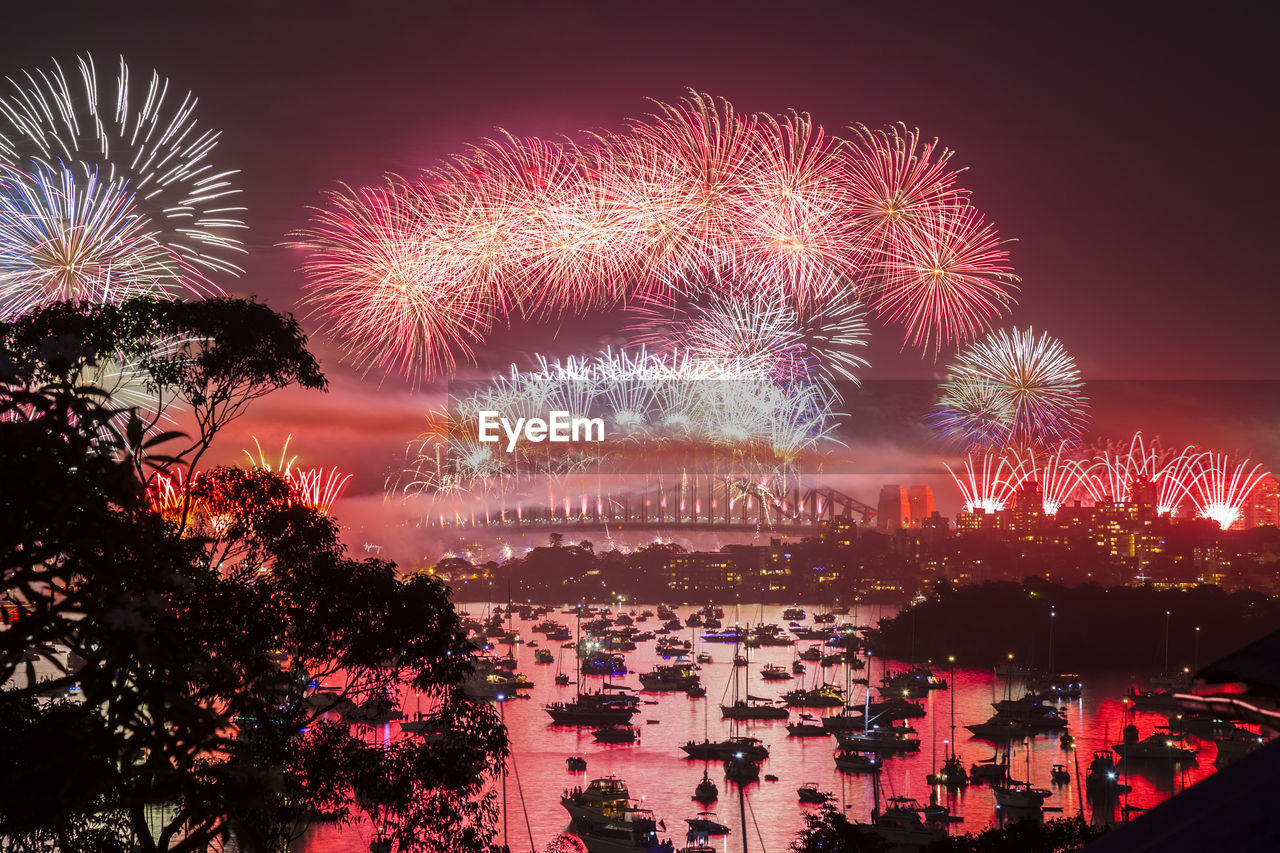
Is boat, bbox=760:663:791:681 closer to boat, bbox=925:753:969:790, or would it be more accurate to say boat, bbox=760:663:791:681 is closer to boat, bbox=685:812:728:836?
boat, bbox=925:753:969:790

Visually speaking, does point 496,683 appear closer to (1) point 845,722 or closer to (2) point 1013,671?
(1) point 845,722

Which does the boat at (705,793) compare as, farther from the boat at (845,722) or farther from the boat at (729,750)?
the boat at (845,722)

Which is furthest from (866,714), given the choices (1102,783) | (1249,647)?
(1249,647)

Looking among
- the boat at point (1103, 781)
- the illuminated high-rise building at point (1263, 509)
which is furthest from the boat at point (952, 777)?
the illuminated high-rise building at point (1263, 509)

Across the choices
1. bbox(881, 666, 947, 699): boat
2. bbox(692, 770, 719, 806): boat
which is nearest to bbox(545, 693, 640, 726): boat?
bbox(881, 666, 947, 699): boat

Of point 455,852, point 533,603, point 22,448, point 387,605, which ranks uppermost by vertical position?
point 22,448

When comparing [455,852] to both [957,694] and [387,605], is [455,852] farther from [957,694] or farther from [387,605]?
[957,694]
